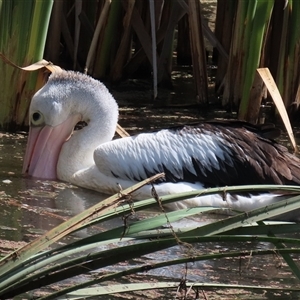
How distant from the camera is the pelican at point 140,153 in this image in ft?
15.7

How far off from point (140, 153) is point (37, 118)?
82 centimetres

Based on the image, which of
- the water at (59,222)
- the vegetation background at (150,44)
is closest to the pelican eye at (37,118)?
→ the water at (59,222)

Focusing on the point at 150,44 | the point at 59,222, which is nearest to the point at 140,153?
the point at 59,222

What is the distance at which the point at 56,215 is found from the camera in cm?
445

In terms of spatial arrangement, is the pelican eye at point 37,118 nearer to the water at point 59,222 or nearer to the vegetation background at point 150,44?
the water at point 59,222

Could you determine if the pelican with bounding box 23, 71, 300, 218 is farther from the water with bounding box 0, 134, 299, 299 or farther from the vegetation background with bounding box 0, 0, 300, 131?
the vegetation background with bounding box 0, 0, 300, 131

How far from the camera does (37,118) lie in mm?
5309

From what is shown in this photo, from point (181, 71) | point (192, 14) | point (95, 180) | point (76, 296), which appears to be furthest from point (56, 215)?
point (181, 71)

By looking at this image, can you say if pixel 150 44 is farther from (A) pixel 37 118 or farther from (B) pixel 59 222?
(B) pixel 59 222

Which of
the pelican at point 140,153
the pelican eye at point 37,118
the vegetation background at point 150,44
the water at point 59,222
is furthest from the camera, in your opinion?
the vegetation background at point 150,44

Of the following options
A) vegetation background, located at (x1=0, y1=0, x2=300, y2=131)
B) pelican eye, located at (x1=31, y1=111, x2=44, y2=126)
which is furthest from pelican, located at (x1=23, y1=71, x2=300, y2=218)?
vegetation background, located at (x1=0, y1=0, x2=300, y2=131)

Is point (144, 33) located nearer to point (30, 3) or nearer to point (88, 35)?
point (88, 35)

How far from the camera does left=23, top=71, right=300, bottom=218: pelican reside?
4773 millimetres

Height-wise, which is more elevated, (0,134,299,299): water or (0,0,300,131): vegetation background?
(0,0,300,131): vegetation background
